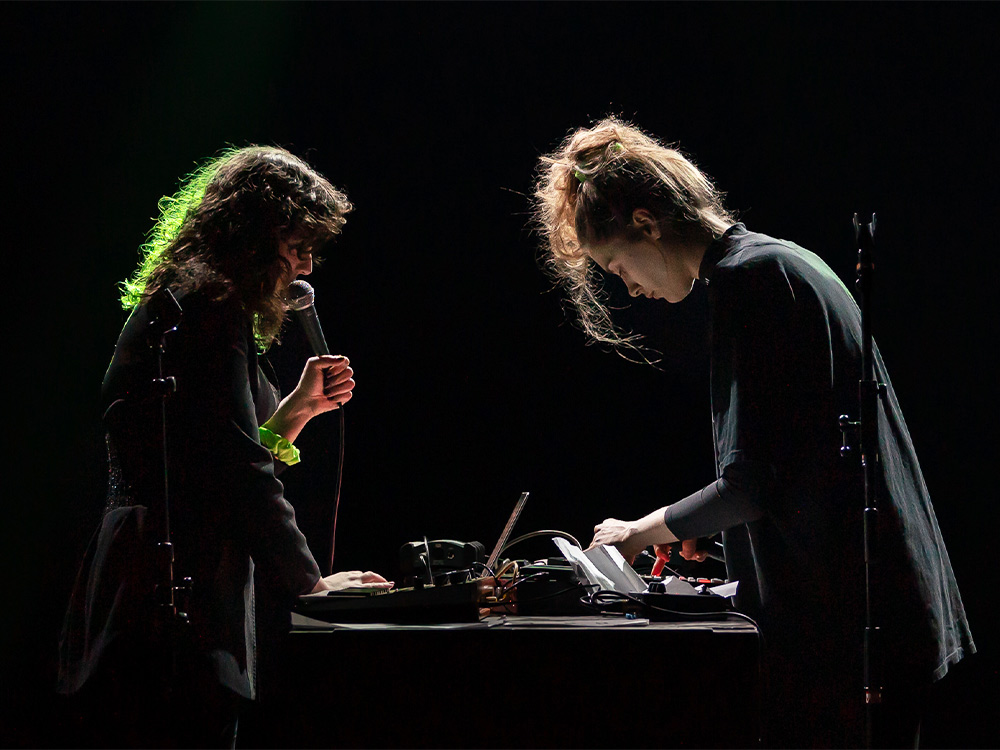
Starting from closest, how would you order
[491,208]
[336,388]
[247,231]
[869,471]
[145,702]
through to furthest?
[869,471] < [145,702] < [247,231] < [336,388] < [491,208]

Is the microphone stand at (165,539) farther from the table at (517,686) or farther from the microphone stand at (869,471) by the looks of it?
the microphone stand at (869,471)

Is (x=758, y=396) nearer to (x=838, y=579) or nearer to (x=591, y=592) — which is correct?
(x=838, y=579)

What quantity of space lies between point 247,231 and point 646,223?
793 millimetres

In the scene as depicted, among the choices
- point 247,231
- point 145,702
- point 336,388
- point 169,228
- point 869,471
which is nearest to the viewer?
point 869,471

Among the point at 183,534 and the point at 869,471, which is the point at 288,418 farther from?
the point at 869,471

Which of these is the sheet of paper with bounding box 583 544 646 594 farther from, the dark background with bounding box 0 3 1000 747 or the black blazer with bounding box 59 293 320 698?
the dark background with bounding box 0 3 1000 747

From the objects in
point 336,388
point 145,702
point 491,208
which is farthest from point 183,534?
point 491,208

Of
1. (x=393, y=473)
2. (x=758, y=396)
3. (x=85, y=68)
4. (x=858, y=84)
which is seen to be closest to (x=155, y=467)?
(x=758, y=396)

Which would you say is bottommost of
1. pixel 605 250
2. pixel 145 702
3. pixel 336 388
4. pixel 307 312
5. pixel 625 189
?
pixel 145 702

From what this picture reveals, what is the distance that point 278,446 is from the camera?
171 cm

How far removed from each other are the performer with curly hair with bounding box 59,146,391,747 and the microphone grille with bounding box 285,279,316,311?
0.18 m

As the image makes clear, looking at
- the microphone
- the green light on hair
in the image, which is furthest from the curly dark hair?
the microphone

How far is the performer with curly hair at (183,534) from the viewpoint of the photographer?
1.33 metres

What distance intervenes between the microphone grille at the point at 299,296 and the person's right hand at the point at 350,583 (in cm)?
57
